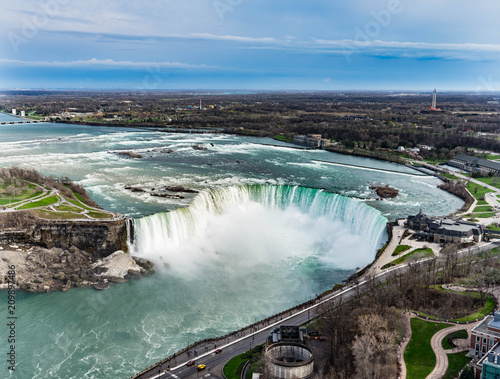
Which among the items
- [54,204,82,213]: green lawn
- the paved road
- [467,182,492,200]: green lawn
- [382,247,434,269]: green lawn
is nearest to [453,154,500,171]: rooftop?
[467,182,492,200]: green lawn

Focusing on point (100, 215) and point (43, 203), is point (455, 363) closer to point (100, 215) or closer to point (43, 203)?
point (100, 215)

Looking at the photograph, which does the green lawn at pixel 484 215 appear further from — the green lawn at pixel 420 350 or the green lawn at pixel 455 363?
the green lawn at pixel 455 363

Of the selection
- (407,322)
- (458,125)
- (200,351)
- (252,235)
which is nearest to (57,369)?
(200,351)

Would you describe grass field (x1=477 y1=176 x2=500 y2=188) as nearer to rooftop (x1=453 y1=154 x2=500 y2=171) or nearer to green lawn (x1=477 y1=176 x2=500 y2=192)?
green lawn (x1=477 y1=176 x2=500 y2=192)

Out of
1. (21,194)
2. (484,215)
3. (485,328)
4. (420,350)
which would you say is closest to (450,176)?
(484,215)

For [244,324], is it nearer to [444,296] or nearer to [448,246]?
[444,296]
